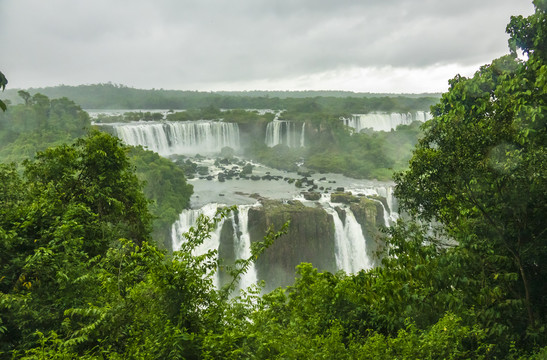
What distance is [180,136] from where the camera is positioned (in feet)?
121

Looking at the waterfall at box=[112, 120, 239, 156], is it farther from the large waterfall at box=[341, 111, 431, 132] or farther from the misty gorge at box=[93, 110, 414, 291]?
the large waterfall at box=[341, 111, 431, 132]

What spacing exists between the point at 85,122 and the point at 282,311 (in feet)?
117

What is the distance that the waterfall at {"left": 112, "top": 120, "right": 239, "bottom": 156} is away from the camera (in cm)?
3319

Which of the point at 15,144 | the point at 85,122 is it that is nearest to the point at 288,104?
the point at 85,122

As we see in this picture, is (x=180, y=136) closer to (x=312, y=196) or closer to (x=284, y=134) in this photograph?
(x=284, y=134)

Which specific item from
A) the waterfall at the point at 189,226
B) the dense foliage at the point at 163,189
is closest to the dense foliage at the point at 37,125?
the dense foliage at the point at 163,189

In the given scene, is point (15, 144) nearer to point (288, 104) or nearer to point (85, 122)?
point (85, 122)

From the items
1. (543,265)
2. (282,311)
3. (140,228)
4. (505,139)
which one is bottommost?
(282,311)

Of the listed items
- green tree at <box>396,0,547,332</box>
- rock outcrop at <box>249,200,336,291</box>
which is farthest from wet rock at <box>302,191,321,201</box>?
green tree at <box>396,0,547,332</box>

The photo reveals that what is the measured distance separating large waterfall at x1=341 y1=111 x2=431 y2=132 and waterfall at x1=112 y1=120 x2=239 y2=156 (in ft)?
48.5

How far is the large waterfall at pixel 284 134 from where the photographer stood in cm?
4350

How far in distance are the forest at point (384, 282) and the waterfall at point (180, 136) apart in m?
27.7

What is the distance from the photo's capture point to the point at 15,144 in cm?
3008

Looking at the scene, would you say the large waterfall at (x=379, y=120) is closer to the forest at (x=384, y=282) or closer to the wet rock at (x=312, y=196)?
the wet rock at (x=312, y=196)
